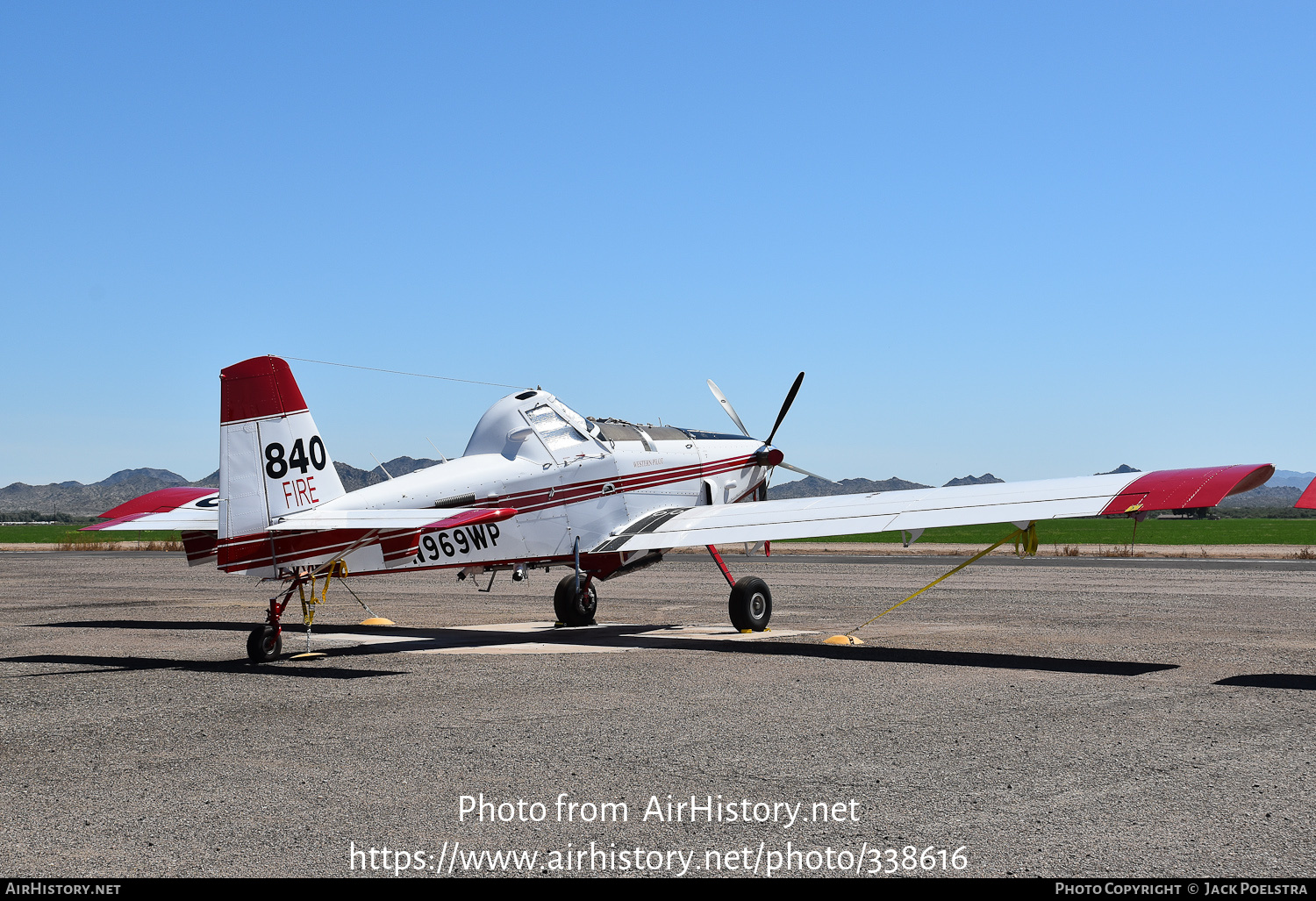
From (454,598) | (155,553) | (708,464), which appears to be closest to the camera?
(708,464)

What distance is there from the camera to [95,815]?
642 cm

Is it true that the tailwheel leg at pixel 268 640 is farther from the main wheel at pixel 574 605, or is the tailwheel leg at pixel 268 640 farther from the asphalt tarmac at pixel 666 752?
the main wheel at pixel 574 605

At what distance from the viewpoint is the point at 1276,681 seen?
11.8 metres

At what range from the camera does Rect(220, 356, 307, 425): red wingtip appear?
13.7 m

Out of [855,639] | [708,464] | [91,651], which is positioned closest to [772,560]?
[708,464]

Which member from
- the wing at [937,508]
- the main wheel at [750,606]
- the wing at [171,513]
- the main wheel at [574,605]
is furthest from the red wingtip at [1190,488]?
the wing at [171,513]

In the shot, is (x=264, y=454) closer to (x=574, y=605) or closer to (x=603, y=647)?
(x=603, y=647)

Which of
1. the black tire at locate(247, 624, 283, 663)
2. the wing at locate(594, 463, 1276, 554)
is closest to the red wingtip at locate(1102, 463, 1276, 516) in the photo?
the wing at locate(594, 463, 1276, 554)

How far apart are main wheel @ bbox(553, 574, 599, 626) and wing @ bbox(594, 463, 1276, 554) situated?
67.2 inches

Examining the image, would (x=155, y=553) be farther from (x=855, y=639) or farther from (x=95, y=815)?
(x=95, y=815)

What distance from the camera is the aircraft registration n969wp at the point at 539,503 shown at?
13.4 meters

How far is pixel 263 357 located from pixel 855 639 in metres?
8.60
